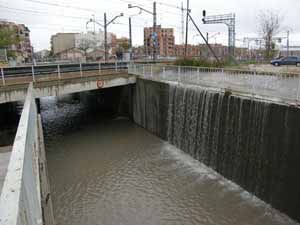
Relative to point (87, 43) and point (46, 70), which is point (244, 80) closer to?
point (46, 70)

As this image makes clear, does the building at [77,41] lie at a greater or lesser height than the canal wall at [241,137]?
greater

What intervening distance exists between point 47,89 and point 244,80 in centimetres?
1071

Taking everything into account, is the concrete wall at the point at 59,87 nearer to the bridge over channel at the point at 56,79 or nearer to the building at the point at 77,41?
the bridge over channel at the point at 56,79

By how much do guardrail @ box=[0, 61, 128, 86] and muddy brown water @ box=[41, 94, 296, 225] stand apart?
4.16m

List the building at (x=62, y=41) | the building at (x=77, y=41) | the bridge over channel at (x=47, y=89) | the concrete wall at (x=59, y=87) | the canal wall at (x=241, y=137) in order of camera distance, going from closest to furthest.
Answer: the bridge over channel at (x=47, y=89)
the canal wall at (x=241, y=137)
the concrete wall at (x=59, y=87)
the building at (x=77, y=41)
the building at (x=62, y=41)

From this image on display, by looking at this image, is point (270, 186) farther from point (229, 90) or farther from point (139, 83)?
point (139, 83)

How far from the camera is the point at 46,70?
57.6 feet

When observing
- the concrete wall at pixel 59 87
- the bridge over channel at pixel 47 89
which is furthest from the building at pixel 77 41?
the bridge over channel at pixel 47 89

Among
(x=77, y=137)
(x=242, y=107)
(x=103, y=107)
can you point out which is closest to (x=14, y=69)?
(x=77, y=137)

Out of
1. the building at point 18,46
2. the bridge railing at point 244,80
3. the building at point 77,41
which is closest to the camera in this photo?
the bridge railing at point 244,80

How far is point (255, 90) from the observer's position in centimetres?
1040

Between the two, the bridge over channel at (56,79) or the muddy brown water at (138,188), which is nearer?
the muddy brown water at (138,188)

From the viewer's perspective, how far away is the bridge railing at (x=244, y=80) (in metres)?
9.00

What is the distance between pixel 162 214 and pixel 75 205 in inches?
124
